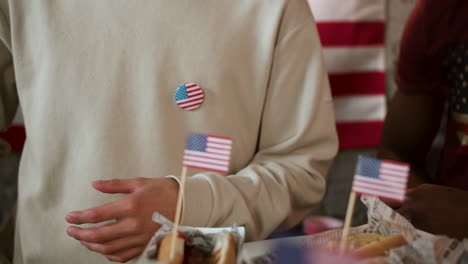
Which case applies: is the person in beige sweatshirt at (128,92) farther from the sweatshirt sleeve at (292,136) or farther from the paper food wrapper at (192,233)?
the paper food wrapper at (192,233)

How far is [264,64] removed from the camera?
90 cm

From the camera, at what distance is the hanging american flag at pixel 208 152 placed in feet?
1.98

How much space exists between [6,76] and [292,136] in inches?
23.7

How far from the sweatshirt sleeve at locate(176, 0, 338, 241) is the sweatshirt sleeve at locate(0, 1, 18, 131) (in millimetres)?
510

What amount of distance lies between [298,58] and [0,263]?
715 mm

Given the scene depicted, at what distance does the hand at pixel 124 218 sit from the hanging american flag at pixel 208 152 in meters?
0.14

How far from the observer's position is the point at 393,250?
57 cm

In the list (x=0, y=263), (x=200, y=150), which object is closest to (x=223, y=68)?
(x=200, y=150)

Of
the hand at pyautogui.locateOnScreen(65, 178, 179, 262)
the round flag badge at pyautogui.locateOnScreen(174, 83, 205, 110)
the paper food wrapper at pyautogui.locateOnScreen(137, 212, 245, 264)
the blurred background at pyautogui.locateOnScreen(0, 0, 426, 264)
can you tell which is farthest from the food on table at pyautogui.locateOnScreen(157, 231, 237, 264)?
the blurred background at pyautogui.locateOnScreen(0, 0, 426, 264)

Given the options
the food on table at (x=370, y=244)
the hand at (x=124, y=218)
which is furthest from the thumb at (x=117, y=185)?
the food on table at (x=370, y=244)

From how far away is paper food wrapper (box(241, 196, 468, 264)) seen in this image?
0.57 m

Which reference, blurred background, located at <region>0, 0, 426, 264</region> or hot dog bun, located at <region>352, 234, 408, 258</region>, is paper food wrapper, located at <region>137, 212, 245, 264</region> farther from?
blurred background, located at <region>0, 0, 426, 264</region>

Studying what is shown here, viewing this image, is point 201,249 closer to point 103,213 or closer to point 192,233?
point 192,233

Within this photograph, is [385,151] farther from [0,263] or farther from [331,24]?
[0,263]
